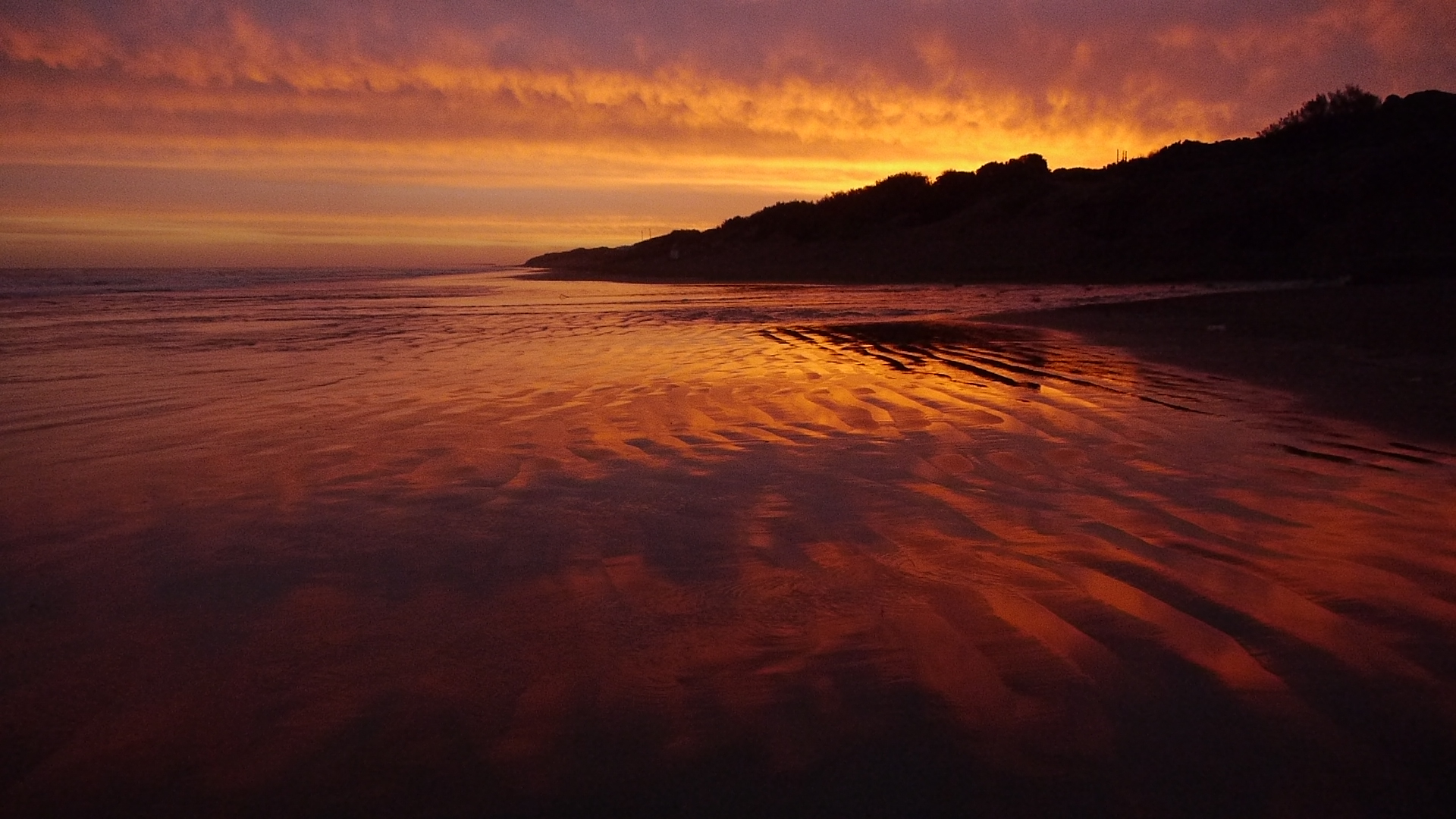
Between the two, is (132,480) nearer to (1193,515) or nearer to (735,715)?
(735,715)

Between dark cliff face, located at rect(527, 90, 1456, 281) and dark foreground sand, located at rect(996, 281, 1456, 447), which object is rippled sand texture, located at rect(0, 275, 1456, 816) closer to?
dark foreground sand, located at rect(996, 281, 1456, 447)

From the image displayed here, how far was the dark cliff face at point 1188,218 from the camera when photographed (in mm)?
26938

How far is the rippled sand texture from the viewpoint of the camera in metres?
2.16

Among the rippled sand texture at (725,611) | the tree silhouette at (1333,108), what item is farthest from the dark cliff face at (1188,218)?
the rippled sand texture at (725,611)

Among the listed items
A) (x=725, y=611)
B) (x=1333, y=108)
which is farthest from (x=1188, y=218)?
(x=725, y=611)

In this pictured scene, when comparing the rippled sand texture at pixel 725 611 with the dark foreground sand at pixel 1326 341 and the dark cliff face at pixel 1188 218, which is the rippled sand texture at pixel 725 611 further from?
the dark cliff face at pixel 1188 218

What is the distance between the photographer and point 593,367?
9.72 m

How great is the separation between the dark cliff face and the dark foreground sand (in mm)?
4312

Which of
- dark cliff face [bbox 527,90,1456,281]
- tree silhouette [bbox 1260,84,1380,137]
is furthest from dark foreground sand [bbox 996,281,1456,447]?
tree silhouette [bbox 1260,84,1380,137]

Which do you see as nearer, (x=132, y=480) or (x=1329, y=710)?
(x=1329, y=710)

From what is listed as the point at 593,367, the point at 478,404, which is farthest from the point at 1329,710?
the point at 593,367

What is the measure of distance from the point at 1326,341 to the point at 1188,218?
23.4 metres

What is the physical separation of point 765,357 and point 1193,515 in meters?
6.67

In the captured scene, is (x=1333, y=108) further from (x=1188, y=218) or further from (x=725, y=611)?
(x=725, y=611)
